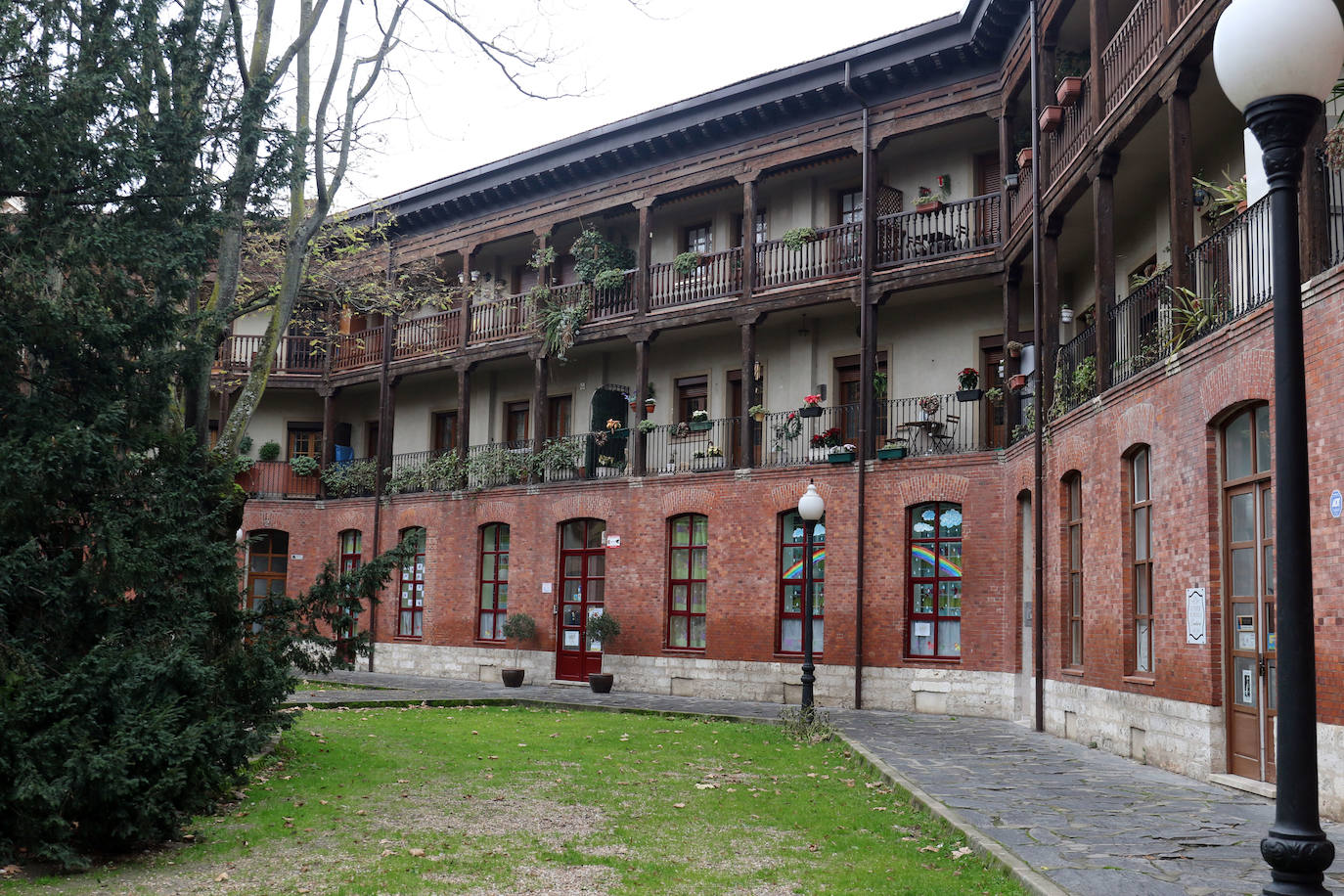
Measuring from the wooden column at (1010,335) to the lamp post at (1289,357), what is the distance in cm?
1323

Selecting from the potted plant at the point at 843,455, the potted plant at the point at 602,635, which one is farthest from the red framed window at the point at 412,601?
the potted plant at the point at 843,455

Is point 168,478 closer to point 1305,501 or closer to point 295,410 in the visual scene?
point 1305,501

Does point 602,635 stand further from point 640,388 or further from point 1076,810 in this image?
point 1076,810

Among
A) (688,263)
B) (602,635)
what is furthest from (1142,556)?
(688,263)

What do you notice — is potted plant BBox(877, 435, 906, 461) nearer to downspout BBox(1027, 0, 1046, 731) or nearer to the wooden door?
downspout BBox(1027, 0, 1046, 731)

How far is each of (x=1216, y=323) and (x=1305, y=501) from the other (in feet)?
23.9

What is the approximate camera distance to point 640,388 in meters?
21.4

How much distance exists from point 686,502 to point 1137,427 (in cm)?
964

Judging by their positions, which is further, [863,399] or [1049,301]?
[863,399]

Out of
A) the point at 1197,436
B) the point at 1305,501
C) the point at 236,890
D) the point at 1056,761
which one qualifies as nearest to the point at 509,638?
the point at 1056,761

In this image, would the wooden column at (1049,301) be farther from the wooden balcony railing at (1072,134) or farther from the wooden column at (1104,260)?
the wooden column at (1104,260)

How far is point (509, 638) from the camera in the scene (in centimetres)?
2245

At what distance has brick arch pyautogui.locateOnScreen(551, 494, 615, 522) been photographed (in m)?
21.4

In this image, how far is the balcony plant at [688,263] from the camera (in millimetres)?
21156
